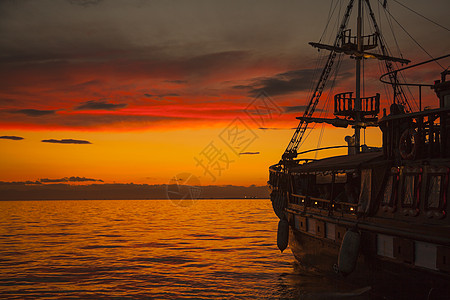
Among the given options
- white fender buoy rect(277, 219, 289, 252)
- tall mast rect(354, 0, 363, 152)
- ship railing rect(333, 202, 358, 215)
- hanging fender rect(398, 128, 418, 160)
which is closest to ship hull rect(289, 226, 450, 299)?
ship railing rect(333, 202, 358, 215)

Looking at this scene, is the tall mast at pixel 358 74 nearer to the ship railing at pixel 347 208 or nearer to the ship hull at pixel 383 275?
the ship hull at pixel 383 275

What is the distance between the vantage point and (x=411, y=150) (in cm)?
1329

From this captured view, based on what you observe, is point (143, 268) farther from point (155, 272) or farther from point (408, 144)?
point (408, 144)

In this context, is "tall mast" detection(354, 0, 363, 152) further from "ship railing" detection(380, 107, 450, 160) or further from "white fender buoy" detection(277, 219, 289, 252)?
"ship railing" detection(380, 107, 450, 160)

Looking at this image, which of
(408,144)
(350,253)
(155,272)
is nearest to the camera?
(408,144)

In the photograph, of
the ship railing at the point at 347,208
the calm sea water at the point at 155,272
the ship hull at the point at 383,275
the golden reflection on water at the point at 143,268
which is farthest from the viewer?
the golden reflection on water at the point at 143,268

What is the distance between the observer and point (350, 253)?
14906 millimetres

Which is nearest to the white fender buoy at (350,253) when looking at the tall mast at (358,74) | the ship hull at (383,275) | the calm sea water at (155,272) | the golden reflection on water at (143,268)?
the ship hull at (383,275)

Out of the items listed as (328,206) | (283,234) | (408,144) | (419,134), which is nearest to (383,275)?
Answer: (408,144)

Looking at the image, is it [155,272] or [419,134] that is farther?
[155,272]

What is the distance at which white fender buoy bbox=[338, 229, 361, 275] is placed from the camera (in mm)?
14875

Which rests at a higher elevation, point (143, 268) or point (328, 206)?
point (328, 206)

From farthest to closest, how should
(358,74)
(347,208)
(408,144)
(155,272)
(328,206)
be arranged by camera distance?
(358,74) < (155,272) < (328,206) < (347,208) < (408,144)

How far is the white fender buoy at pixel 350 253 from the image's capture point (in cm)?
1488
